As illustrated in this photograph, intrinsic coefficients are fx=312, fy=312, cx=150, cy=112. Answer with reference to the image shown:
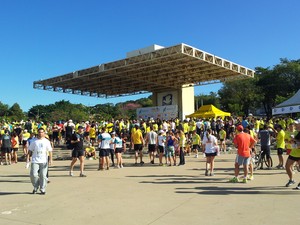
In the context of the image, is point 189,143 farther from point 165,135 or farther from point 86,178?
point 86,178

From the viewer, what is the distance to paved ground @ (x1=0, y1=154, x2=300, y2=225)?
222 inches

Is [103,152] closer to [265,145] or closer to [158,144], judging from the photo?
[158,144]

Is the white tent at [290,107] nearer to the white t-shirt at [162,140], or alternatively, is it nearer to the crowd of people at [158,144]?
the crowd of people at [158,144]

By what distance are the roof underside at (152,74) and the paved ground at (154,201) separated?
14940mm

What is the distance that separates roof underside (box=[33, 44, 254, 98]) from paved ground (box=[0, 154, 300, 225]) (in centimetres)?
1494

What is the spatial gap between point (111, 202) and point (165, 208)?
1354 mm

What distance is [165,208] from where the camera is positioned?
633 cm

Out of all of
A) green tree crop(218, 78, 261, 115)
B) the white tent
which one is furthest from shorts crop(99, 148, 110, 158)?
green tree crop(218, 78, 261, 115)

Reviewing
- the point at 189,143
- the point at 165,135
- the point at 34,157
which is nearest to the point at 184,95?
the point at 189,143

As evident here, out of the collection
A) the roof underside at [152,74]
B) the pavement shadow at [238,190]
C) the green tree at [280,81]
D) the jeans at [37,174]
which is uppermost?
the green tree at [280,81]

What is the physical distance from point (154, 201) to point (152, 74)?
969 inches

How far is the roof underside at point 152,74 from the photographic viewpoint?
81.6 feet

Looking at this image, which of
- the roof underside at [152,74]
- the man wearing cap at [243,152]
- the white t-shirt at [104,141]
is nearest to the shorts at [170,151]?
the white t-shirt at [104,141]

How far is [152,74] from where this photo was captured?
101ft
